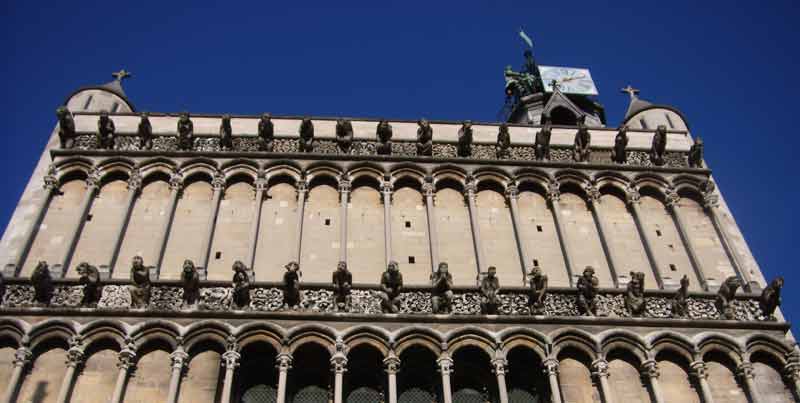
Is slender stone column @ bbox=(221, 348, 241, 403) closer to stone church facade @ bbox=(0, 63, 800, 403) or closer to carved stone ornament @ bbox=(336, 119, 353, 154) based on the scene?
stone church facade @ bbox=(0, 63, 800, 403)

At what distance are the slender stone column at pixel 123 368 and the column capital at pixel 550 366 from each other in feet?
20.0

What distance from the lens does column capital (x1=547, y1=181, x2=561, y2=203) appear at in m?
17.0

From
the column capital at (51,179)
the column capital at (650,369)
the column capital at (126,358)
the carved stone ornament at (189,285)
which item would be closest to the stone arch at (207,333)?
the carved stone ornament at (189,285)

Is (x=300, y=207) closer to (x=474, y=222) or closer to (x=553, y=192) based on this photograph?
(x=474, y=222)

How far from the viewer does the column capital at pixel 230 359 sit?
13.3 meters

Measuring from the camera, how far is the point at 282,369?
43.6ft

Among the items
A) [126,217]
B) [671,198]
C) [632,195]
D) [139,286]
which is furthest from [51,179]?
[671,198]

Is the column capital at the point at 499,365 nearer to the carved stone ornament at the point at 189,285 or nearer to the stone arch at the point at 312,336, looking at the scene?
the stone arch at the point at 312,336

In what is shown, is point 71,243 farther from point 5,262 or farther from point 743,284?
point 743,284

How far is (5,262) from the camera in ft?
49.0

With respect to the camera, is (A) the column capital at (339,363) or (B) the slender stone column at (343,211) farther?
(B) the slender stone column at (343,211)

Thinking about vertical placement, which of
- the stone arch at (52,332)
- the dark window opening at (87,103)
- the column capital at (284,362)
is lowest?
the column capital at (284,362)

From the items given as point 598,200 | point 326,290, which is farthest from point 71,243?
point 598,200

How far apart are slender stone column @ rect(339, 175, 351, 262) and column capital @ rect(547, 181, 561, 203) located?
377 cm
